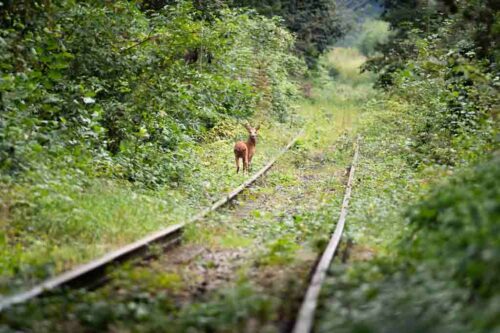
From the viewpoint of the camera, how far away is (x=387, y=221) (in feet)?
30.8

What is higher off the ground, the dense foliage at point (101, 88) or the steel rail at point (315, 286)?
the dense foliage at point (101, 88)

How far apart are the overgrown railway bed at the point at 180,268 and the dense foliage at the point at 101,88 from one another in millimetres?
2823

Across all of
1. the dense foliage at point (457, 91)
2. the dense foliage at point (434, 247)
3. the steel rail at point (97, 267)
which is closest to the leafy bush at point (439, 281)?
the dense foliage at point (434, 247)

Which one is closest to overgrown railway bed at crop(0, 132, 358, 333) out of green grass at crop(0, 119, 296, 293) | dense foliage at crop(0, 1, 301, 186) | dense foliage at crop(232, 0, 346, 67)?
green grass at crop(0, 119, 296, 293)

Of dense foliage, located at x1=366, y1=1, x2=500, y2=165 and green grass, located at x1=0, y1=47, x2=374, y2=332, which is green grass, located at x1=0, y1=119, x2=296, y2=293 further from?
dense foliage, located at x1=366, y1=1, x2=500, y2=165

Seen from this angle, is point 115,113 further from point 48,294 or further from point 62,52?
point 48,294

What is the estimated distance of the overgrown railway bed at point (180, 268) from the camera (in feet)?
18.0

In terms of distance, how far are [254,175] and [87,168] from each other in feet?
18.2

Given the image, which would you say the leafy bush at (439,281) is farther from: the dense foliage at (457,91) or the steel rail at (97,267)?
the dense foliage at (457,91)

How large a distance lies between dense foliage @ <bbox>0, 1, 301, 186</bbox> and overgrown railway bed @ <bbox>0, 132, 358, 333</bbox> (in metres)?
2.82

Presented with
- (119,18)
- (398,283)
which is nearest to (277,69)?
(119,18)

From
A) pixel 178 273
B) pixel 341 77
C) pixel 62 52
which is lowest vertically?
pixel 178 273

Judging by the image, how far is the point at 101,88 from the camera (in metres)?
12.4

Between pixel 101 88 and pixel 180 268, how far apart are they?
6013 millimetres
